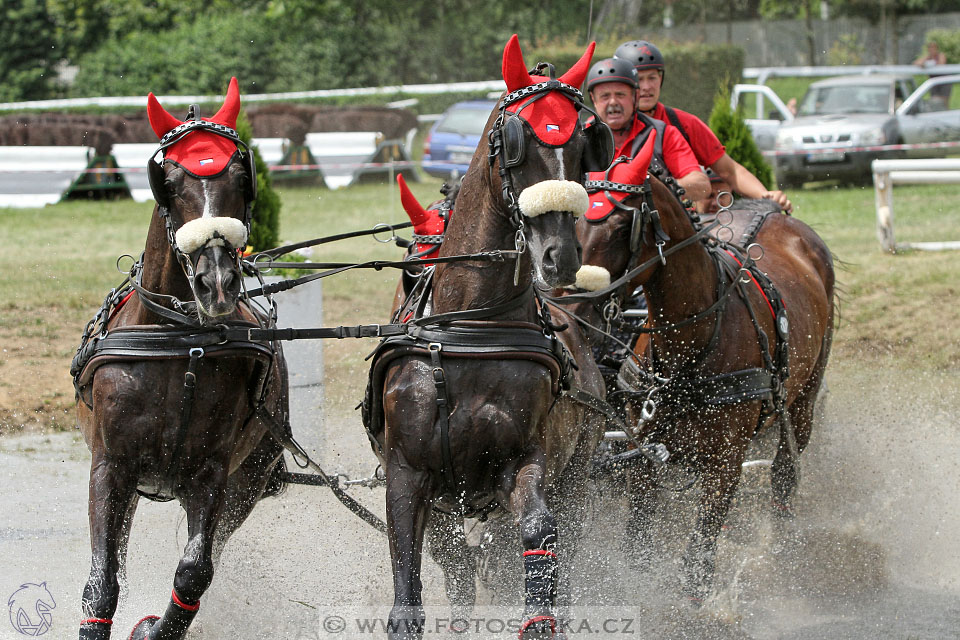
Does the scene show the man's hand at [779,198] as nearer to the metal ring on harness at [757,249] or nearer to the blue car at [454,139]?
the metal ring on harness at [757,249]

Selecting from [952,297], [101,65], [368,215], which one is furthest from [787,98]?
[101,65]

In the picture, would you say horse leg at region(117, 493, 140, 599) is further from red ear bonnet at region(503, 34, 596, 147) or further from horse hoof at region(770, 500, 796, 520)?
horse hoof at region(770, 500, 796, 520)

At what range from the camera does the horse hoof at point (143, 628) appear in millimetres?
3992

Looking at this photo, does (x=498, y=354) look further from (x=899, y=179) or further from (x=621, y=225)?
(x=899, y=179)

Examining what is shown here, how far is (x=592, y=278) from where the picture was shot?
4172mm

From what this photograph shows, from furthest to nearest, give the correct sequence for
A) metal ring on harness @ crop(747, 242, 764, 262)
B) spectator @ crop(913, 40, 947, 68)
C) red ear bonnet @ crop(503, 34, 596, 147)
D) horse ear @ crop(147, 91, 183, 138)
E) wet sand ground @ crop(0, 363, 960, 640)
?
spectator @ crop(913, 40, 947, 68) < metal ring on harness @ crop(747, 242, 764, 262) < wet sand ground @ crop(0, 363, 960, 640) < horse ear @ crop(147, 91, 183, 138) < red ear bonnet @ crop(503, 34, 596, 147)

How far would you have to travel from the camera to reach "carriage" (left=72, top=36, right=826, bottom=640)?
3330 mm

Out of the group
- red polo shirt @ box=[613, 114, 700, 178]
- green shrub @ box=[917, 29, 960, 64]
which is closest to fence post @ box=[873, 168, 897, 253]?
red polo shirt @ box=[613, 114, 700, 178]

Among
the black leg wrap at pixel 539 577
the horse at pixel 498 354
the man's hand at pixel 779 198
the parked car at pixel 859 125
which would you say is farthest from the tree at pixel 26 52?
the black leg wrap at pixel 539 577

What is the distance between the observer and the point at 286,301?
7051 mm

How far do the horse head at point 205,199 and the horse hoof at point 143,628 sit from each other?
120cm

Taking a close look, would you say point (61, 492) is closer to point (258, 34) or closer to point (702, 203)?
point (702, 203)

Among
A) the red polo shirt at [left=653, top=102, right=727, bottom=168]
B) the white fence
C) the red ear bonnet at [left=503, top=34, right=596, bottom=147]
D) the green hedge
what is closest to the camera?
the red ear bonnet at [left=503, top=34, right=596, bottom=147]

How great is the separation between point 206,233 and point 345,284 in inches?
321
